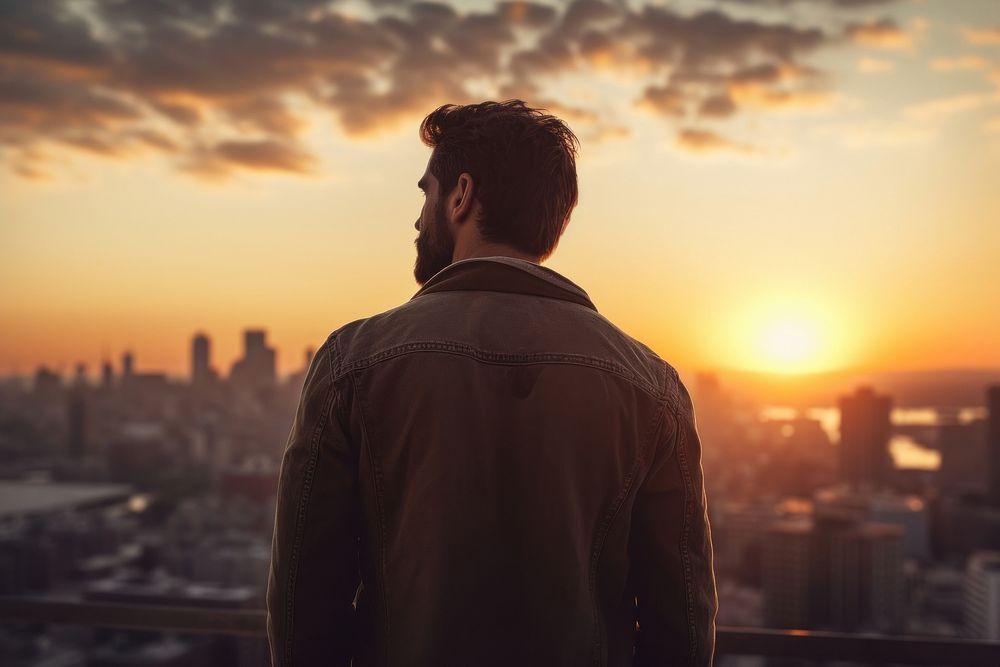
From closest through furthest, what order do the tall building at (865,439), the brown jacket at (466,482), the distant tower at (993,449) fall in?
the brown jacket at (466,482)
the distant tower at (993,449)
the tall building at (865,439)

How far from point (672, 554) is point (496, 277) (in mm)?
468

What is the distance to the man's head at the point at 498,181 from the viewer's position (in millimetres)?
1062

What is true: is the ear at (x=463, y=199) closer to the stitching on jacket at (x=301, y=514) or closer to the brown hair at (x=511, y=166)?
the brown hair at (x=511, y=166)

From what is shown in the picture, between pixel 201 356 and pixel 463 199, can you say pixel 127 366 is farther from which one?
pixel 463 199

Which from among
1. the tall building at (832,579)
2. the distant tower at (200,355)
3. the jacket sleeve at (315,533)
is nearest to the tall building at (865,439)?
the tall building at (832,579)

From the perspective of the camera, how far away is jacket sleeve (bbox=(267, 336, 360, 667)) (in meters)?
0.95

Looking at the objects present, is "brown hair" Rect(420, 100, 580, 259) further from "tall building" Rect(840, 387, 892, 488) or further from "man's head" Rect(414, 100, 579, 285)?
"tall building" Rect(840, 387, 892, 488)

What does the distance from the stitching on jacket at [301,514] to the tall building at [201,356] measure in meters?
26.1

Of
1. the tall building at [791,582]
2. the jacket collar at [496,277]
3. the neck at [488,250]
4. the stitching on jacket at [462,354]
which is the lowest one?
the tall building at [791,582]

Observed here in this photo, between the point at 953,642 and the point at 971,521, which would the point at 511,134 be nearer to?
the point at 953,642

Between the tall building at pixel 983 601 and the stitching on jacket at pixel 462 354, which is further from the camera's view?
the tall building at pixel 983 601

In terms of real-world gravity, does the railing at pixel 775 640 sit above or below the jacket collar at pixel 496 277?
below

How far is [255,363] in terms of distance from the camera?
2161 cm

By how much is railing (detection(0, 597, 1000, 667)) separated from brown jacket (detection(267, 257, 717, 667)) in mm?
1072
